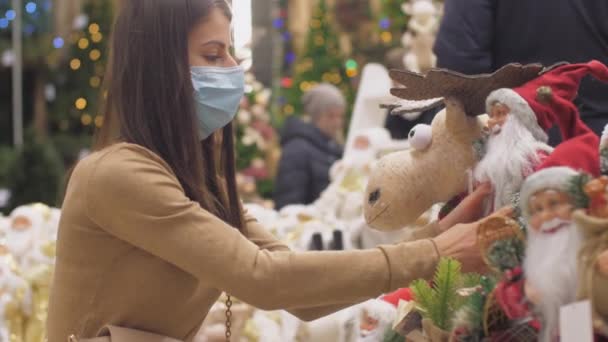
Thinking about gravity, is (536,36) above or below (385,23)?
above

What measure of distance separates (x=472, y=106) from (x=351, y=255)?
0.40 meters

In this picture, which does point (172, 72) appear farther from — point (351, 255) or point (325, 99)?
A: point (325, 99)

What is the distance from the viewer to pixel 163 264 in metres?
2.45

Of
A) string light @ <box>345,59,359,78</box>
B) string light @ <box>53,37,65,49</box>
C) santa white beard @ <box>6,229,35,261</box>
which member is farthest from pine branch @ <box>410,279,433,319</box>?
string light @ <box>53,37,65,49</box>

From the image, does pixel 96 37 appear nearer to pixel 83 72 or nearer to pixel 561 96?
pixel 83 72

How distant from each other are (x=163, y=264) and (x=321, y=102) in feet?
14.8

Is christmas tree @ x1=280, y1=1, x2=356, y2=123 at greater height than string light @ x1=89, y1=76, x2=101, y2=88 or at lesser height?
greater

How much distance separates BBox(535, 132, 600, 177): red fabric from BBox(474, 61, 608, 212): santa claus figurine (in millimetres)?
103

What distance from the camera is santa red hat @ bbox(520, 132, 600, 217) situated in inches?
75.1

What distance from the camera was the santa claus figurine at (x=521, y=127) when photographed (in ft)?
7.22

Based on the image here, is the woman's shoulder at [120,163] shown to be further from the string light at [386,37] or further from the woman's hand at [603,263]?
the string light at [386,37]

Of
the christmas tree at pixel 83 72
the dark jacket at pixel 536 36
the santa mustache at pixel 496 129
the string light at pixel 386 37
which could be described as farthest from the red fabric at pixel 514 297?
the christmas tree at pixel 83 72

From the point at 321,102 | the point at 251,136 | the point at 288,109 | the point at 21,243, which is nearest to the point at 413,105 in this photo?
the point at 21,243

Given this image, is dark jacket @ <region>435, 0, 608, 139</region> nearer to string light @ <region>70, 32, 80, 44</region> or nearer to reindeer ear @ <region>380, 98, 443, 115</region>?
reindeer ear @ <region>380, 98, 443, 115</region>
